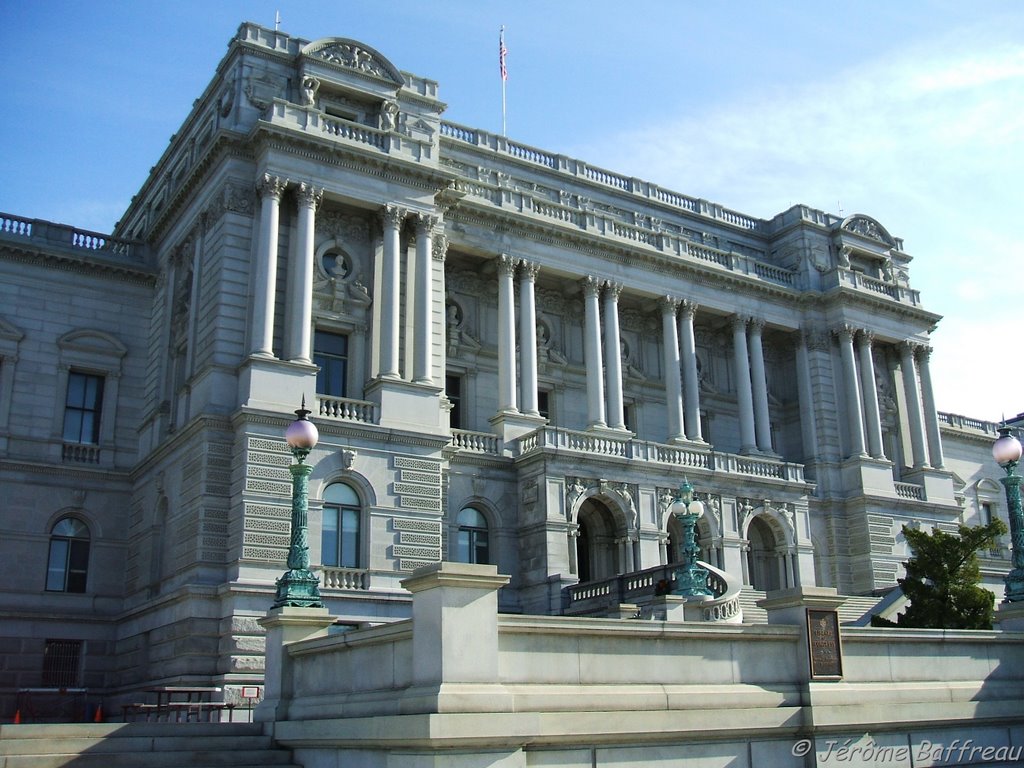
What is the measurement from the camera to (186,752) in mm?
17781

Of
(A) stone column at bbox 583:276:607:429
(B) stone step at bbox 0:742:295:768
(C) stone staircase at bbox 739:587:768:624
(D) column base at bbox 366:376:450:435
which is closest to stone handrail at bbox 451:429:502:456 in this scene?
(D) column base at bbox 366:376:450:435

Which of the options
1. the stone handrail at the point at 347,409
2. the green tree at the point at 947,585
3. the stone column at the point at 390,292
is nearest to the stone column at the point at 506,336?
the stone column at the point at 390,292

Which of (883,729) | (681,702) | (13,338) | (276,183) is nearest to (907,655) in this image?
(883,729)

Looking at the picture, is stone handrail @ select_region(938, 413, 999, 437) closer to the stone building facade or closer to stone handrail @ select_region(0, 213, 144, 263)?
the stone building facade

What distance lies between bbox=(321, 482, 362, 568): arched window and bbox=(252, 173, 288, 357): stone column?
4832mm

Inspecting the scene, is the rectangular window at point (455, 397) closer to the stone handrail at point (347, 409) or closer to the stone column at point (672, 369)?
the stone handrail at point (347, 409)

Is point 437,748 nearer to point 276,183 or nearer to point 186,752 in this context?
point 186,752

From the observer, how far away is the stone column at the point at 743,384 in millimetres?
48344

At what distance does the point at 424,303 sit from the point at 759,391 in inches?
738

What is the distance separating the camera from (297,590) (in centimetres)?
1938

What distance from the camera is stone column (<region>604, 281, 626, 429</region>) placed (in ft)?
144

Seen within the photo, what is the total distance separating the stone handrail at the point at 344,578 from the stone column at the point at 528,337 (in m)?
11.0

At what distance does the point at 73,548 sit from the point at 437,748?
28.1m

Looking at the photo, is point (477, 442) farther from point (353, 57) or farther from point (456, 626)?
point (456, 626)
